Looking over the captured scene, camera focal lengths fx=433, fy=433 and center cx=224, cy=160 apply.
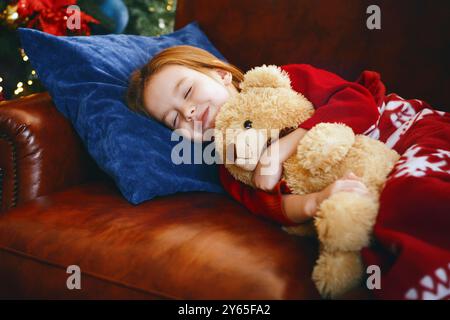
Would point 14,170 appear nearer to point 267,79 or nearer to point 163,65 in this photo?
point 163,65

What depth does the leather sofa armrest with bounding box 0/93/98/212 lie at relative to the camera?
41.7 inches

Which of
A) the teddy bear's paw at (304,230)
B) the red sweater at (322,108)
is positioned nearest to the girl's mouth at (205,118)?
the red sweater at (322,108)

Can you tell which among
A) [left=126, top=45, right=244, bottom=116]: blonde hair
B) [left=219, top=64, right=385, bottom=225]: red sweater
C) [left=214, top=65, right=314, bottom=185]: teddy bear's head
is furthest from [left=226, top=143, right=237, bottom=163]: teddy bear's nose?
[left=126, top=45, right=244, bottom=116]: blonde hair

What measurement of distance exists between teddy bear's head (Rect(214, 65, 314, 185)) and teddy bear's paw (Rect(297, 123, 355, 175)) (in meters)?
0.09

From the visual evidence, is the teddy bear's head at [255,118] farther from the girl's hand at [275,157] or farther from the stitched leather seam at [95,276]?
the stitched leather seam at [95,276]

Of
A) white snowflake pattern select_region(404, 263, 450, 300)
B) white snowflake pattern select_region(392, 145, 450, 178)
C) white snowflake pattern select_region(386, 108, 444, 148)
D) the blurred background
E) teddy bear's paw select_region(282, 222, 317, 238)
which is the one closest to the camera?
white snowflake pattern select_region(404, 263, 450, 300)

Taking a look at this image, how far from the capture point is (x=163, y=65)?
120 cm

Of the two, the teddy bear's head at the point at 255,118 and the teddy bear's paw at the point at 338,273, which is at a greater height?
the teddy bear's head at the point at 255,118

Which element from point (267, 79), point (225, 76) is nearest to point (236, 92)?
point (225, 76)

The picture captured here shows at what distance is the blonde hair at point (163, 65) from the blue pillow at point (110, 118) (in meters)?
0.03

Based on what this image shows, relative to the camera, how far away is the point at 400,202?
0.77 meters

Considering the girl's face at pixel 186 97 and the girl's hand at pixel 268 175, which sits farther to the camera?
the girl's face at pixel 186 97

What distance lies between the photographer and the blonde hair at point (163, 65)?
3.97 feet

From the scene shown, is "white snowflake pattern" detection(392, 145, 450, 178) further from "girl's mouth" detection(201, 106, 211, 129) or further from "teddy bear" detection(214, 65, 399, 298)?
"girl's mouth" detection(201, 106, 211, 129)
